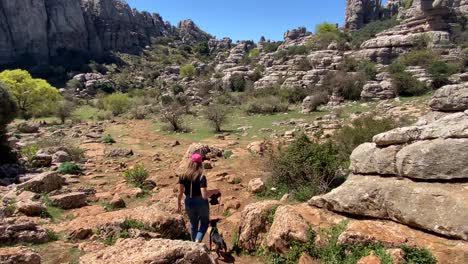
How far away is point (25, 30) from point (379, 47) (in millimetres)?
60468

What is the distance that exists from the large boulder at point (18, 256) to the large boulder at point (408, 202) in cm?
417

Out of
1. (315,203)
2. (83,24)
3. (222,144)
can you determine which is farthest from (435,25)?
(83,24)

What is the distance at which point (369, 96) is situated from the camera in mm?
24453

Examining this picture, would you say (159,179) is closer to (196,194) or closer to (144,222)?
(144,222)

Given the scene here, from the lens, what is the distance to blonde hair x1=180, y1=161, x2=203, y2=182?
5.15 metres

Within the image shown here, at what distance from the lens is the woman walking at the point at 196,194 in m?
5.11

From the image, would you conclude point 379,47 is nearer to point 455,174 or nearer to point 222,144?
point 222,144

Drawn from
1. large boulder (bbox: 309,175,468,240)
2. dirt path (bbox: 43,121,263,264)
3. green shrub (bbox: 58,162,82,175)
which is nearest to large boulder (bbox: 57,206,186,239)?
dirt path (bbox: 43,121,263,264)

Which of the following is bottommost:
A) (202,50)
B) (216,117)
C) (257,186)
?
(257,186)

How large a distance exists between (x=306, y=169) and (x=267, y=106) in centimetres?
1795

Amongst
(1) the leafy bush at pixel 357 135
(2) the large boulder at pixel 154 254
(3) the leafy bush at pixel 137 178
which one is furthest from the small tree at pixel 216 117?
(2) the large boulder at pixel 154 254

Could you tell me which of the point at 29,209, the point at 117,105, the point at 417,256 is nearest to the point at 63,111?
the point at 117,105

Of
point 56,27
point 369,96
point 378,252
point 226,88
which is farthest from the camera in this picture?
point 56,27

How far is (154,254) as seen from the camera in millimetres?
3498
